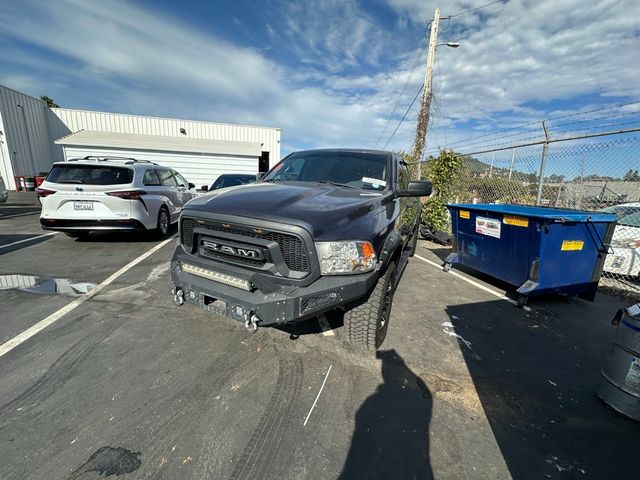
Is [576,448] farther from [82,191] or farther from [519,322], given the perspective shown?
[82,191]

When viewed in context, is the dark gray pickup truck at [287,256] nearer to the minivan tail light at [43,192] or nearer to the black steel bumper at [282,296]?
the black steel bumper at [282,296]

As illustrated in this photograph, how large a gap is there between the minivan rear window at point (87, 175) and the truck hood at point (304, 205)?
421 cm

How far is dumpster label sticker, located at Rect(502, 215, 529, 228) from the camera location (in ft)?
13.8

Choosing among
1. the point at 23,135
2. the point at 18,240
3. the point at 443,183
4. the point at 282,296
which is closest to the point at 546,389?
the point at 282,296

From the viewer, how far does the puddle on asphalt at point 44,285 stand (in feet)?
12.7

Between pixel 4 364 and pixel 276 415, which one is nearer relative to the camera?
pixel 276 415

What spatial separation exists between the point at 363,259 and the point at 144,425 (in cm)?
187

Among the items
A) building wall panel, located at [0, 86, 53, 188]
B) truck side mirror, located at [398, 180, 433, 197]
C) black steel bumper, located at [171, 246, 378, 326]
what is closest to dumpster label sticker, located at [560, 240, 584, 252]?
truck side mirror, located at [398, 180, 433, 197]

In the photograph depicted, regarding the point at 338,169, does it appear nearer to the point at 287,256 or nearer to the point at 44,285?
the point at 287,256

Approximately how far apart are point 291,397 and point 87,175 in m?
6.01

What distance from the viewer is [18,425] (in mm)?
1898

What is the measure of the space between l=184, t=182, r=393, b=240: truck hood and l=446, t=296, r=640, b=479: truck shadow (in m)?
1.82

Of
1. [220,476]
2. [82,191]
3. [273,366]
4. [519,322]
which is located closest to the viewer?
[220,476]

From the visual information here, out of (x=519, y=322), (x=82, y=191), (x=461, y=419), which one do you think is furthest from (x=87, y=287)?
(x=519, y=322)
